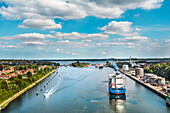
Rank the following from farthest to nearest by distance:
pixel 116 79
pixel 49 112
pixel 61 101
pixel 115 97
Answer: pixel 116 79
pixel 115 97
pixel 61 101
pixel 49 112

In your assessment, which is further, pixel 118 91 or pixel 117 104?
pixel 118 91

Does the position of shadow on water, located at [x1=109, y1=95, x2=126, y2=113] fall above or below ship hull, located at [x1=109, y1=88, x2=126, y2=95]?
below

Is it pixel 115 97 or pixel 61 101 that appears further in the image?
pixel 115 97

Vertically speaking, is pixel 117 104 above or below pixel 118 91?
below

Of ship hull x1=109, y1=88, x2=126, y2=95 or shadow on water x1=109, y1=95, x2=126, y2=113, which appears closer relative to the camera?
shadow on water x1=109, y1=95, x2=126, y2=113

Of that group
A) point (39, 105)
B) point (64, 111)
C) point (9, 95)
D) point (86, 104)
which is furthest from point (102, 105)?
point (9, 95)

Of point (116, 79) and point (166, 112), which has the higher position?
point (116, 79)

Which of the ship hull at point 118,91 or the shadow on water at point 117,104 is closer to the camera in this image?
the shadow on water at point 117,104

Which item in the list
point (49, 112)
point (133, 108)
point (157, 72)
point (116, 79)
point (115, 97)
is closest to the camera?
point (49, 112)

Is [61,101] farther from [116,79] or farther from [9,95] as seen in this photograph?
[116,79]

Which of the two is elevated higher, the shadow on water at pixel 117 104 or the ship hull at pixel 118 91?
the ship hull at pixel 118 91
